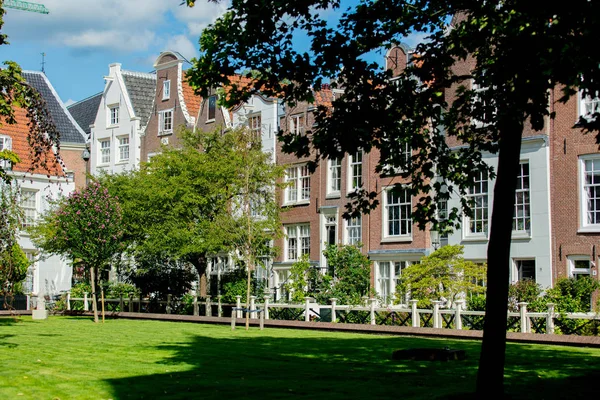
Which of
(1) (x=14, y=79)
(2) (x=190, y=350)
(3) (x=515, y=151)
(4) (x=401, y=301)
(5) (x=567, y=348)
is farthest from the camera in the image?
(4) (x=401, y=301)

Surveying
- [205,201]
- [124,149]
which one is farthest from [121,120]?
[205,201]

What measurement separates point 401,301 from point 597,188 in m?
9.36

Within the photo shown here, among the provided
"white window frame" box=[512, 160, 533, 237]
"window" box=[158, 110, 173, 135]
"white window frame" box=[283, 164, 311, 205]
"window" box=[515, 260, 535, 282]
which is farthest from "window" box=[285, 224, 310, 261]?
"window" box=[158, 110, 173, 135]

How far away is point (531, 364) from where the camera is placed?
56.9ft

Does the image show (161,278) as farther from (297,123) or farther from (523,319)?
(523,319)

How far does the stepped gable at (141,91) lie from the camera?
57409 millimetres

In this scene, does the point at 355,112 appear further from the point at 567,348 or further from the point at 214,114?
the point at 214,114

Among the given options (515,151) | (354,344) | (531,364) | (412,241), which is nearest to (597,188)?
(412,241)

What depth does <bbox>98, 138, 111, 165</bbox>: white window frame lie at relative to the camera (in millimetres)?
58219

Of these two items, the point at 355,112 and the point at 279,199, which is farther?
the point at 279,199

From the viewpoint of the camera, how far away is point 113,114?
58.7m

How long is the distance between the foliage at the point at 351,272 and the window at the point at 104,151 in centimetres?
2443

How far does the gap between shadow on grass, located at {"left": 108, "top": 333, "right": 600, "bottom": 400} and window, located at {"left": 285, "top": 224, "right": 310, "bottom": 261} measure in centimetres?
2043

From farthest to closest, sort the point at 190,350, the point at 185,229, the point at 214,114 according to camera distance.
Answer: the point at 214,114 < the point at 185,229 < the point at 190,350
